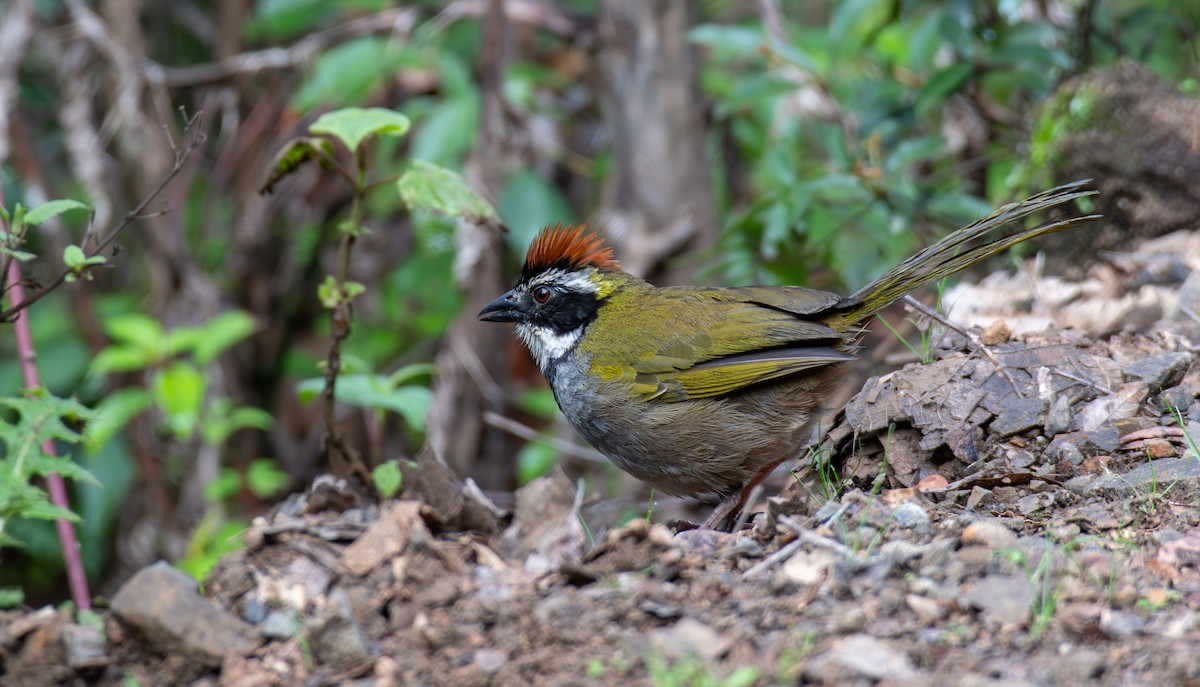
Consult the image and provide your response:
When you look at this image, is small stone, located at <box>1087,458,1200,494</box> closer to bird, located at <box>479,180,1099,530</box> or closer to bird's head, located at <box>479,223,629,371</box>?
bird, located at <box>479,180,1099,530</box>

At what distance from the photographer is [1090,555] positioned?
2840 millimetres

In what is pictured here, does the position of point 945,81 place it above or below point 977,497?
above

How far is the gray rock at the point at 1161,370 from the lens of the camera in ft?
12.4

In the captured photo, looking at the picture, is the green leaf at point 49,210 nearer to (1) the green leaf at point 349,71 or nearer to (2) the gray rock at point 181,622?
(2) the gray rock at point 181,622

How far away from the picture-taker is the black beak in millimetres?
Result: 4789

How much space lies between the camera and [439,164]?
20.6ft

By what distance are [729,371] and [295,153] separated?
1.66 metres

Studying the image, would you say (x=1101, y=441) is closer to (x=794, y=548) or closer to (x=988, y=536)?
(x=988, y=536)

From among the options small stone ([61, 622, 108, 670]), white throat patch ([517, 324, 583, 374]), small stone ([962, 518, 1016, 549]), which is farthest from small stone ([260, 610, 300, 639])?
white throat patch ([517, 324, 583, 374])

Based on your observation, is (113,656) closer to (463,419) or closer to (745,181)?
(463,419)

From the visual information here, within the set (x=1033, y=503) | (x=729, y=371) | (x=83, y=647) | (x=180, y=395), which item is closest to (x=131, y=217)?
(x=83, y=647)

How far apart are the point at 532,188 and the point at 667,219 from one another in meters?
0.81

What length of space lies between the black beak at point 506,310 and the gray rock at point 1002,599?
8.22ft

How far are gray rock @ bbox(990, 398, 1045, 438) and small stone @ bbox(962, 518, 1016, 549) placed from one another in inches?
30.3
